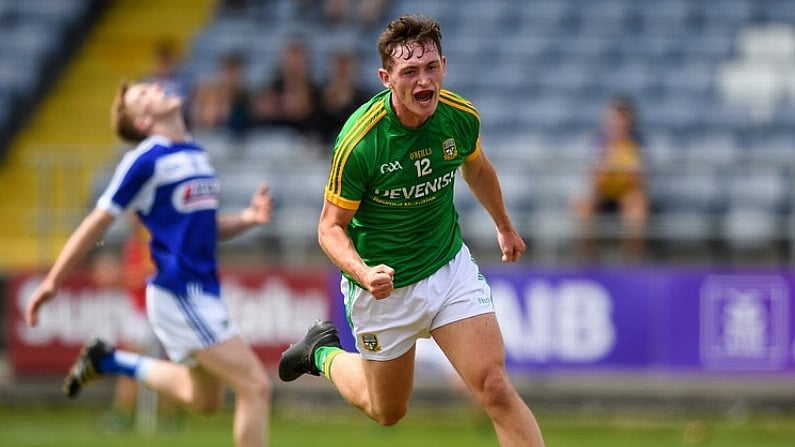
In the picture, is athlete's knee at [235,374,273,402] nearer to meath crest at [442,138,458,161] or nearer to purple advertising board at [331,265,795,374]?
meath crest at [442,138,458,161]

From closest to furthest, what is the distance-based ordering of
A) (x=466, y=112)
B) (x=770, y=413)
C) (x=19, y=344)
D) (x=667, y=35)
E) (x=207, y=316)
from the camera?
1. (x=466, y=112)
2. (x=207, y=316)
3. (x=770, y=413)
4. (x=19, y=344)
5. (x=667, y=35)

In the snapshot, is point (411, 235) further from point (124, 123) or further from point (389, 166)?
point (124, 123)

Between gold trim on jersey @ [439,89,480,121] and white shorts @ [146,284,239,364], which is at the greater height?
gold trim on jersey @ [439,89,480,121]

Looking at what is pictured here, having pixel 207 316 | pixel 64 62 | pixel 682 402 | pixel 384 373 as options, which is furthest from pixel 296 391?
pixel 64 62

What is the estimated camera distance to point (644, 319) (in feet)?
44.0

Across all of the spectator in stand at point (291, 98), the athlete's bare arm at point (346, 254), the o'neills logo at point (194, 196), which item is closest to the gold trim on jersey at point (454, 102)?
the athlete's bare arm at point (346, 254)

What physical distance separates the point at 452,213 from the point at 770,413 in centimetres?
726

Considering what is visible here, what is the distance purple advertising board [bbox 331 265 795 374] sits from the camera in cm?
1316

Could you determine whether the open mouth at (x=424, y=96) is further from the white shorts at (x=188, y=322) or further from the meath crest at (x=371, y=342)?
the white shorts at (x=188, y=322)

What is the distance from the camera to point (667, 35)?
1825 centimetres

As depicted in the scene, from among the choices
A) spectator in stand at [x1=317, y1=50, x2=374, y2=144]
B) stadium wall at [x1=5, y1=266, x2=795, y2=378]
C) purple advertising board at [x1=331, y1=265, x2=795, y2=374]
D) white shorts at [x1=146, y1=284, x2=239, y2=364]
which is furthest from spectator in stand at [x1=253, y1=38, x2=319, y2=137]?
white shorts at [x1=146, y1=284, x2=239, y2=364]

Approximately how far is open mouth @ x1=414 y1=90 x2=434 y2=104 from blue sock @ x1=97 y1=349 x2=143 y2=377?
3498 millimetres

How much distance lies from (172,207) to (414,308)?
7.21 ft

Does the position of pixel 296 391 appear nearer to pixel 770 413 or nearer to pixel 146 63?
pixel 770 413
